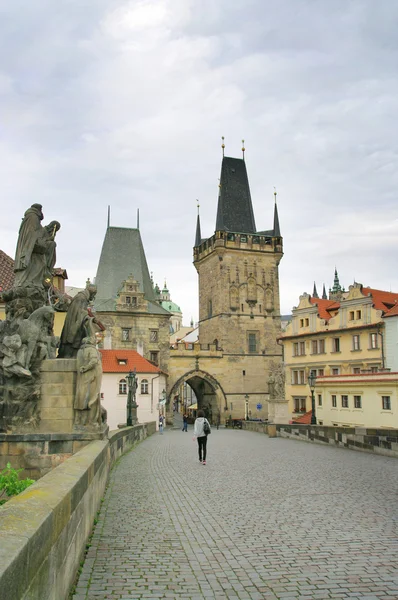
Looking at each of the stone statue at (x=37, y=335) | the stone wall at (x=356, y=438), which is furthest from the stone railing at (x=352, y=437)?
the stone statue at (x=37, y=335)

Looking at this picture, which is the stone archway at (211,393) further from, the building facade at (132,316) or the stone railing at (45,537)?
the stone railing at (45,537)

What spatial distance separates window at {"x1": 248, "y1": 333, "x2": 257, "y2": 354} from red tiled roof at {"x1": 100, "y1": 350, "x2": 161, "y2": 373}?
56.6ft

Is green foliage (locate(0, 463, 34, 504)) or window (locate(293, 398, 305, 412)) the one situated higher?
window (locate(293, 398, 305, 412))

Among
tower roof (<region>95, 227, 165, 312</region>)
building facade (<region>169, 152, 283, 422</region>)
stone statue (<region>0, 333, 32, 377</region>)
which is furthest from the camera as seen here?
tower roof (<region>95, 227, 165, 312</region>)

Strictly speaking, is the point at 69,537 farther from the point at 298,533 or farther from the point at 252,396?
the point at 252,396

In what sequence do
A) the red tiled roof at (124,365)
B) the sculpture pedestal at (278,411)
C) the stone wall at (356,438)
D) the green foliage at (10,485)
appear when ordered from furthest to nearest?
the red tiled roof at (124,365) → the sculpture pedestal at (278,411) → the stone wall at (356,438) → the green foliage at (10,485)

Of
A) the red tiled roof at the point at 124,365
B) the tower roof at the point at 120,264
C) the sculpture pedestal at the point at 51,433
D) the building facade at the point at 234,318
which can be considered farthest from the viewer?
the tower roof at the point at 120,264

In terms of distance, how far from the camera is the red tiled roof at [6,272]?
2415 cm

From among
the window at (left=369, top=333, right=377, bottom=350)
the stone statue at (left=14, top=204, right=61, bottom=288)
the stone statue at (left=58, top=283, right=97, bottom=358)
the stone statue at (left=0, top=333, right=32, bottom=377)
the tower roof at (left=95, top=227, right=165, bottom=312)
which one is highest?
the tower roof at (left=95, top=227, right=165, bottom=312)

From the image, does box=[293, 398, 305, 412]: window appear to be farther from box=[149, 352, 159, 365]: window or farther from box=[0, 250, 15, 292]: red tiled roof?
box=[0, 250, 15, 292]: red tiled roof

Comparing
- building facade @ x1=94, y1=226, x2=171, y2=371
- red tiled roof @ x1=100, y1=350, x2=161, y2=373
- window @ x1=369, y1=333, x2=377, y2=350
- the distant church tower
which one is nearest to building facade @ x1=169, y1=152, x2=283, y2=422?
the distant church tower

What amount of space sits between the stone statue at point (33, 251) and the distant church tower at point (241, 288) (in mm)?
48873

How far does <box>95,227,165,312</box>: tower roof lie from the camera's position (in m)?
57.4

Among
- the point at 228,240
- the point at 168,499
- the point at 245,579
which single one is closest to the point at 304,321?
the point at 228,240
